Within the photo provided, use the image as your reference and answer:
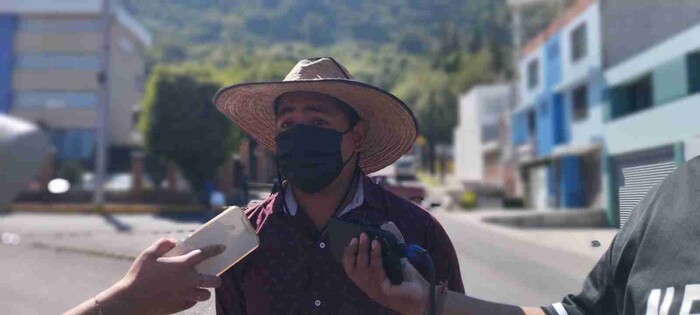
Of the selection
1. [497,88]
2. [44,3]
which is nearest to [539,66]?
[497,88]

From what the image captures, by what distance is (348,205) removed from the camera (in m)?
2.36

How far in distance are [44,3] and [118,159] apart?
10317mm

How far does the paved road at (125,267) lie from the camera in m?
3.50

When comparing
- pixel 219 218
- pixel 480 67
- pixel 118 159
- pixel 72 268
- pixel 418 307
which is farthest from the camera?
pixel 480 67

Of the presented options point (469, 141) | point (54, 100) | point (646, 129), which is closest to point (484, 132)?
point (469, 141)

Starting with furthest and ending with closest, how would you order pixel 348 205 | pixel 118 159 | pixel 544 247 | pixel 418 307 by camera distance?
pixel 118 159
pixel 544 247
pixel 348 205
pixel 418 307

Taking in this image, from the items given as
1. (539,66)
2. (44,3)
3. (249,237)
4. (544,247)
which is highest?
(44,3)

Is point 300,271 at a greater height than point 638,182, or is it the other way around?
point 638,182

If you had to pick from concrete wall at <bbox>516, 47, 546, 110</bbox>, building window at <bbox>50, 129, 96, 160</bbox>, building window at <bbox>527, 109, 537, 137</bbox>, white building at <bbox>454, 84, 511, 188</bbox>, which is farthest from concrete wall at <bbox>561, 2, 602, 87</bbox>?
building window at <bbox>50, 129, 96, 160</bbox>

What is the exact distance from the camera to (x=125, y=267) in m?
2.82

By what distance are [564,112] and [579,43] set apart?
3.83 m

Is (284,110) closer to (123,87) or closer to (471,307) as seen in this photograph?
(471,307)

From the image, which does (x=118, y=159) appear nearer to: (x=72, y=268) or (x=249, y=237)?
(x=72, y=268)

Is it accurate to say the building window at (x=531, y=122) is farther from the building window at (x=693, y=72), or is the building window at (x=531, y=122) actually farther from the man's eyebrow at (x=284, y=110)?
the man's eyebrow at (x=284, y=110)
